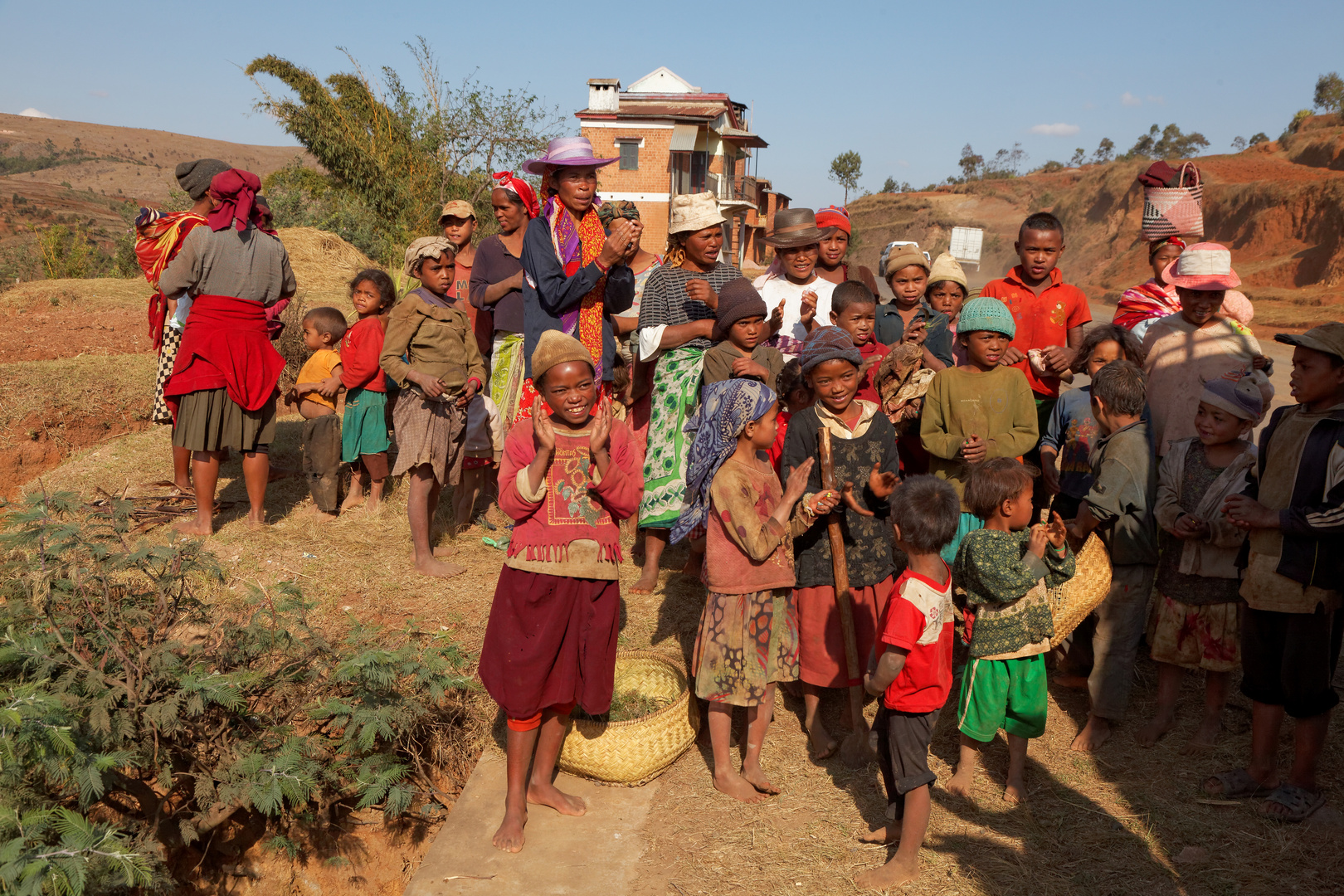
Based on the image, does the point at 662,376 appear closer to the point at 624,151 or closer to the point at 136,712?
the point at 136,712

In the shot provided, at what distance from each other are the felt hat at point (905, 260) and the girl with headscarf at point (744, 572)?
1930 millimetres

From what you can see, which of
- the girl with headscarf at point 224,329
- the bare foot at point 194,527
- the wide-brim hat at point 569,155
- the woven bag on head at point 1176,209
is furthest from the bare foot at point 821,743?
the bare foot at point 194,527

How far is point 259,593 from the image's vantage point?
4.25 metres

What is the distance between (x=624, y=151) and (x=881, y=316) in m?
32.8

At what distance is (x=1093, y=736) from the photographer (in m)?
3.91

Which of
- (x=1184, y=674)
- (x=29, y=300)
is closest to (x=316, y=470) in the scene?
(x=1184, y=674)

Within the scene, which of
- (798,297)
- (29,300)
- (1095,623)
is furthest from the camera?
(29,300)

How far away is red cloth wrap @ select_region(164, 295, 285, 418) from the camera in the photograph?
16.9 ft

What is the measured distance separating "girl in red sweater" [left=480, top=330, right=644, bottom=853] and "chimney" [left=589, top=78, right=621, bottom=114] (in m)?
34.7

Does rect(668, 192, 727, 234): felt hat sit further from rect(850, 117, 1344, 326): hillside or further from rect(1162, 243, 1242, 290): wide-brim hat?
rect(850, 117, 1344, 326): hillside

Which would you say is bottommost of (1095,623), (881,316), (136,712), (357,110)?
(136,712)

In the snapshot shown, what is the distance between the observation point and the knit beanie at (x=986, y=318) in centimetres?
390

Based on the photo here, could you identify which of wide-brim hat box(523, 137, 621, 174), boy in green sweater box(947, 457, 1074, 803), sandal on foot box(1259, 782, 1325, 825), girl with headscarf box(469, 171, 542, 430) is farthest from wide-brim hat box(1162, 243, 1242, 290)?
girl with headscarf box(469, 171, 542, 430)

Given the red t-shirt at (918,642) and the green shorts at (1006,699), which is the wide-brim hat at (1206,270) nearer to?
the green shorts at (1006,699)
